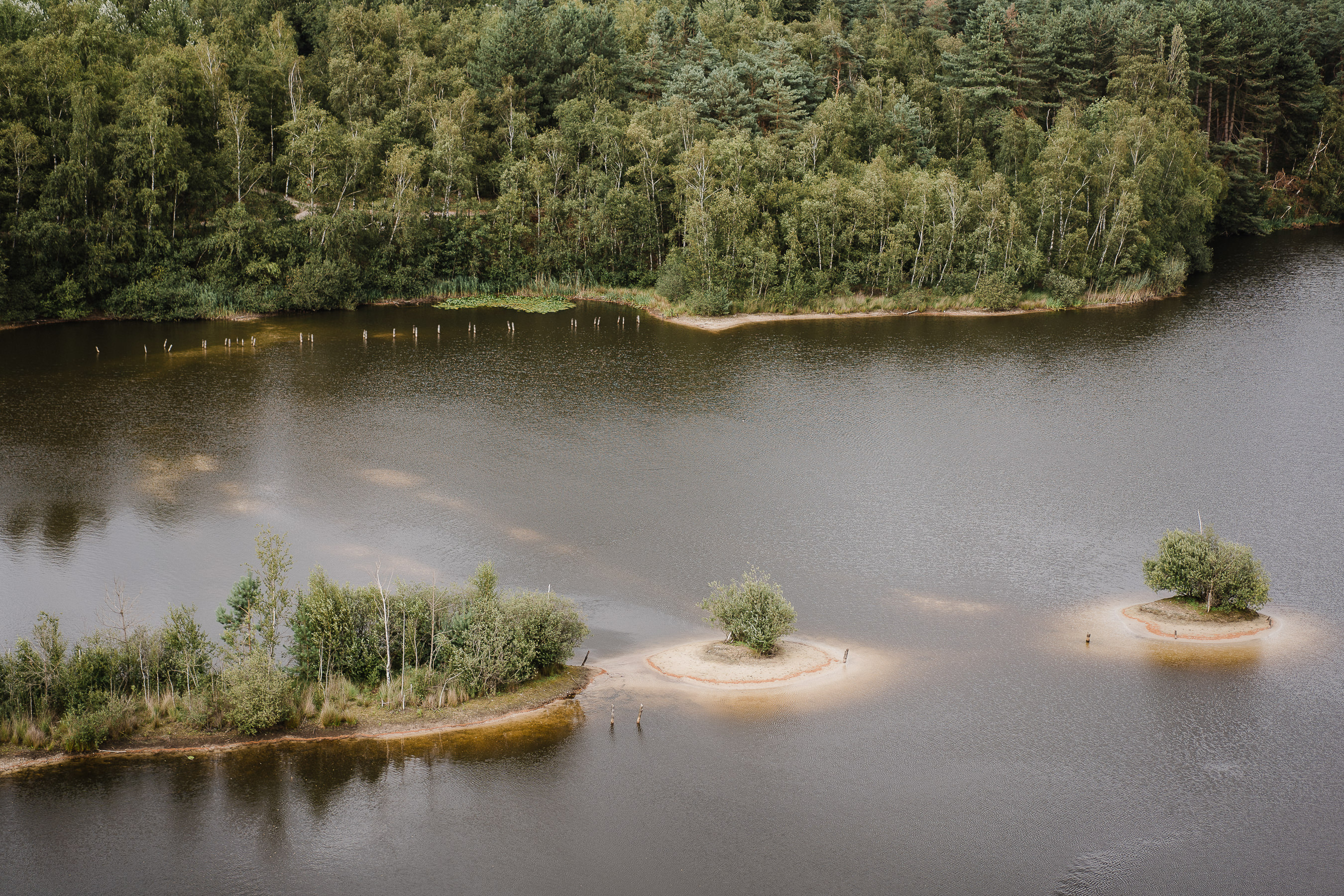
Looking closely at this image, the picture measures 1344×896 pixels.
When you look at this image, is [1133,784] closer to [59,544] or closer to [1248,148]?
[59,544]

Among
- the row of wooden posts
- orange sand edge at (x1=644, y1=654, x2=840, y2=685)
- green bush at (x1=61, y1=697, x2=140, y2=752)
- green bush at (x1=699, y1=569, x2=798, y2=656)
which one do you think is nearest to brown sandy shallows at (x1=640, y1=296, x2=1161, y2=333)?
the row of wooden posts

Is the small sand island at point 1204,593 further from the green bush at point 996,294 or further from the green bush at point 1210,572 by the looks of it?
the green bush at point 996,294

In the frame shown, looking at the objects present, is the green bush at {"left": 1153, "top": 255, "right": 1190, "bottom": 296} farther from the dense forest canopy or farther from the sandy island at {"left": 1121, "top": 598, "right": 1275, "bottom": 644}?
the sandy island at {"left": 1121, "top": 598, "right": 1275, "bottom": 644}

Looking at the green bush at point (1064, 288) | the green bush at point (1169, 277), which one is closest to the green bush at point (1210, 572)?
the green bush at point (1064, 288)

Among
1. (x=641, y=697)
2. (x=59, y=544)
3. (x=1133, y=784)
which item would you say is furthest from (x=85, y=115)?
(x=1133, y=784)

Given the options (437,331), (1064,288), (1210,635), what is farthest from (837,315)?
(1210,635)

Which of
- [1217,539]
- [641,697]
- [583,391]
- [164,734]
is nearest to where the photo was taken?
[164,734]
